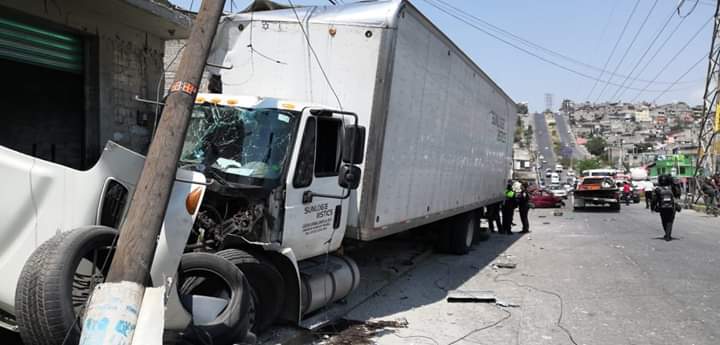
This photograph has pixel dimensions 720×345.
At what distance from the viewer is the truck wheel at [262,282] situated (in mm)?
4949

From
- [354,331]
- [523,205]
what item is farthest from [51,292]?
[523,205]

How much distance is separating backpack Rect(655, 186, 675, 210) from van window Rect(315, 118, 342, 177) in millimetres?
11133

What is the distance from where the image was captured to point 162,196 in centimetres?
350

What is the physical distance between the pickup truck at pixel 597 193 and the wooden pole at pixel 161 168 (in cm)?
2677

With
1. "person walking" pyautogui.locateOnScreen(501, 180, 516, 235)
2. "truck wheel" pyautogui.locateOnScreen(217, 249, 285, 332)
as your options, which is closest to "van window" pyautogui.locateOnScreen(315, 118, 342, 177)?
"truck wheel" pyautogui.locateOnScreen(217, 249, 285, 332)

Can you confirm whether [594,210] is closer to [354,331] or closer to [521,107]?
[354,331]

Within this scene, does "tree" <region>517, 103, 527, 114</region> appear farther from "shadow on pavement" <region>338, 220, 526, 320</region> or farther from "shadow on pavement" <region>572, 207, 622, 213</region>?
"shadow on pavement" <region>338, 220, 526, 320</region>

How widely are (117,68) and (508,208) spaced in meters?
11.9

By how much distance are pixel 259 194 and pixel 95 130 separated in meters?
5.51

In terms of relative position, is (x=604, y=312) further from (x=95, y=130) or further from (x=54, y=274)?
(x=95, y=130)

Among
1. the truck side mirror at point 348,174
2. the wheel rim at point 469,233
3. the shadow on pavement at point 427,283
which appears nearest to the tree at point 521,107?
the wheel rim at point 469,233

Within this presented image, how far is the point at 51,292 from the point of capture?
3.24 meters

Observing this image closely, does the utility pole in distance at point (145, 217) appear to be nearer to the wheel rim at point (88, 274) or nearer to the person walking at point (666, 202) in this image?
the wheel rim at point (88, 274)

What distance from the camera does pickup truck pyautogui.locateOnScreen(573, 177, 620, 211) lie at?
27.2 m
